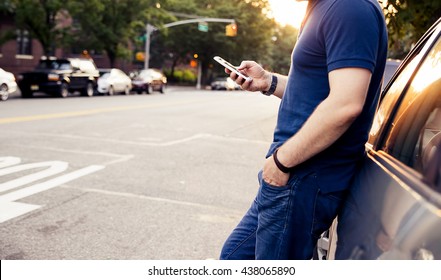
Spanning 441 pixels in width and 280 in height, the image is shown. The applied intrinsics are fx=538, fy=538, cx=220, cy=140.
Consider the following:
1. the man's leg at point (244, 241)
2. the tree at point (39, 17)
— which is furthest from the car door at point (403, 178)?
the tree at point (39, 17)

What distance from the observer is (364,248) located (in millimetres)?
1633

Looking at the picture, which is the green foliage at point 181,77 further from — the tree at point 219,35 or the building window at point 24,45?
the building window at point 24,45

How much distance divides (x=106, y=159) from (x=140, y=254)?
439 cm

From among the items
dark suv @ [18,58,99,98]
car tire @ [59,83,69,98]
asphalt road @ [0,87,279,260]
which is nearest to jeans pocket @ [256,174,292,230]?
asphalt road @ [0,87,279,260]

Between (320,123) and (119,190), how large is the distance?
475cm

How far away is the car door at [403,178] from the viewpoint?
4.43 feet

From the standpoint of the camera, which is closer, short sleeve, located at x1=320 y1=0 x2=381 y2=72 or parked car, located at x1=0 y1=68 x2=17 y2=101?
short sleeve, located at x1=320 y1=0 x2=381 y2=72

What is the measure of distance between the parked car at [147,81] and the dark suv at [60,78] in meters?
6.45

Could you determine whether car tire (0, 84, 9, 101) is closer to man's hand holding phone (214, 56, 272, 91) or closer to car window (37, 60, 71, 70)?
car window (37, 60, 71, 70)

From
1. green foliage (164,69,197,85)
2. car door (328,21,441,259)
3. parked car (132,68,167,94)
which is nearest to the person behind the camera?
car door (328,21,441,259)

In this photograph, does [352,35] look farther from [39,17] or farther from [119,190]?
[39,17]

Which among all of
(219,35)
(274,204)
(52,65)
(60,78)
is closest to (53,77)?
(60,78)

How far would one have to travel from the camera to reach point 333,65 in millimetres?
1794

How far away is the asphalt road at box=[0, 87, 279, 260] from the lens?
4.32 meters
